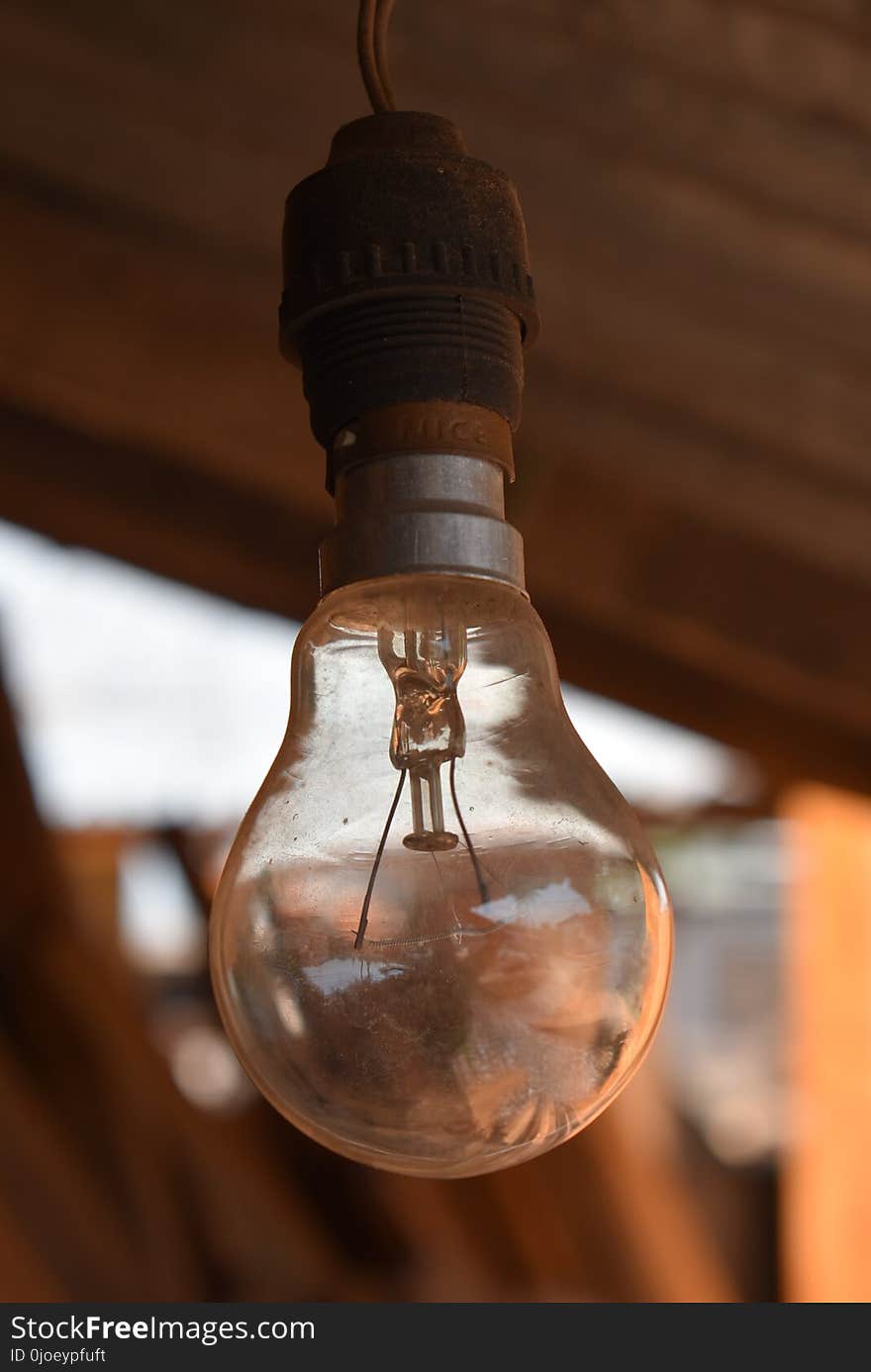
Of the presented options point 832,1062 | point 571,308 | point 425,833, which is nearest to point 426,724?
point 425,833

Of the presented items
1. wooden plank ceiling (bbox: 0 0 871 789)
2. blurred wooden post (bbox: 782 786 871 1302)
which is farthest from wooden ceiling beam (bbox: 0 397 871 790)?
blurred wooden post (bbox: 782 786 871 1302)

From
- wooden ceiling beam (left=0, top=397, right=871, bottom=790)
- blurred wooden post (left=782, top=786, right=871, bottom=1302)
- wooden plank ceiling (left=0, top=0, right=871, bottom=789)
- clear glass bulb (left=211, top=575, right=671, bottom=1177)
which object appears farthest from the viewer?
blurred wooden post (left=782, top=786, right=871, bottom=1302)

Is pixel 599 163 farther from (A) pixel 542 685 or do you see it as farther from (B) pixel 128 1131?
(B) pixel 128 1131

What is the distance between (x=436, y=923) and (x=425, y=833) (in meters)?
0.03

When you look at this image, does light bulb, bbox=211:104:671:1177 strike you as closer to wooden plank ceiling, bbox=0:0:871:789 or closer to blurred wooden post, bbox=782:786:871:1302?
wooden plank ceiling, bbox=0:0:871:789

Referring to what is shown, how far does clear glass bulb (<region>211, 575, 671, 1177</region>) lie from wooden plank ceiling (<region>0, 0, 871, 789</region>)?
482mm

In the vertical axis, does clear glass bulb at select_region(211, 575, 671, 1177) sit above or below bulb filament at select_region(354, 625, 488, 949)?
below

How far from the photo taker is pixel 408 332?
408 mm

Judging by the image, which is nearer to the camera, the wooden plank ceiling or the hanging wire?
the hanging wire

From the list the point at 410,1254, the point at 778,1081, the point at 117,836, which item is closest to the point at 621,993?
the point at 410,1254

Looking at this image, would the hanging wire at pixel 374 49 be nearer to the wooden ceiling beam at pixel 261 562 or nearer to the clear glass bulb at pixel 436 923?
the clear glass bulb at pixel 436 923

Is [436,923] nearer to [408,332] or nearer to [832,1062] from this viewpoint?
[408,332]

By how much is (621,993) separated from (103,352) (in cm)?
82

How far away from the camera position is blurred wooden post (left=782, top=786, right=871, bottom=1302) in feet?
9.25
